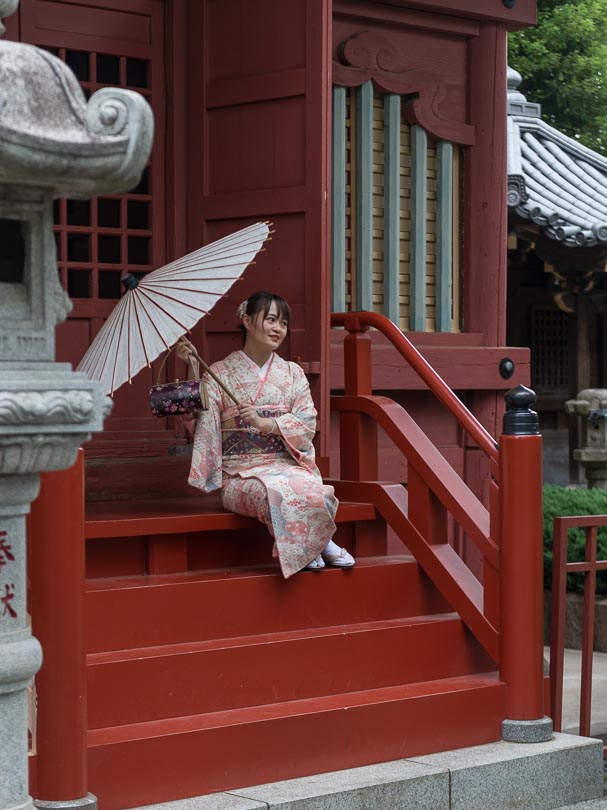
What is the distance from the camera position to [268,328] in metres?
5.96

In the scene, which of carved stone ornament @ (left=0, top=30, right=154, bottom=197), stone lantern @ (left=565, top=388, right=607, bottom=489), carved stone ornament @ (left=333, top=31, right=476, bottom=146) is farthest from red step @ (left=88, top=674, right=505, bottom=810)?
stone lantern @ (left=565, top=388, right=607, bottom=489)

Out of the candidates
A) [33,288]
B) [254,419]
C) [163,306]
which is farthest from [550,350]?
[33,288]

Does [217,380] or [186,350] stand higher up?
[186,350]

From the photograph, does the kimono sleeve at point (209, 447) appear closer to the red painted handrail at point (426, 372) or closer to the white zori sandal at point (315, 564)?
the white zori sandal at point (315, 564)

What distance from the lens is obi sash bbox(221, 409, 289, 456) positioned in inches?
236

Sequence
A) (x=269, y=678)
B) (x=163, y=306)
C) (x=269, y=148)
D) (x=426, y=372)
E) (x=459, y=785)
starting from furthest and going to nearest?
(x=269, y=148)
(x=426, y=372)
(x=163, y=306)
(x=269, y=678)
(x=459, y=785)

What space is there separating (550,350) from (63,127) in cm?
1257

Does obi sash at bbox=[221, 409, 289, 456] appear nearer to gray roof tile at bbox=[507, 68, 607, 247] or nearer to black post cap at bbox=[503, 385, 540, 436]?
black post cap at bbox=[503, 385, 540, 436]

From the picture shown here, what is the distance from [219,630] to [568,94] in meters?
15.6

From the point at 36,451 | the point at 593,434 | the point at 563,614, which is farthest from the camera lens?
the point at 593,434

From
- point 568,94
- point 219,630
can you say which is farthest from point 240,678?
point 568,94

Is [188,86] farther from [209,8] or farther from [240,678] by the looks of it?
[240,678]

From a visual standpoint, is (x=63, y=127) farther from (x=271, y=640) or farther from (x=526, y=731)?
(x=526, y=731)

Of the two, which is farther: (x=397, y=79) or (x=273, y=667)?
(x=397, y=79)
